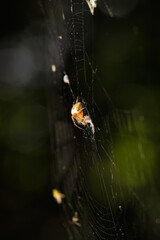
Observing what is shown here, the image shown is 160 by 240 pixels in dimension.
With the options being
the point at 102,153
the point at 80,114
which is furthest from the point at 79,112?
the point at 102,153

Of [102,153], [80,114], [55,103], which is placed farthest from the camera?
[55,103]

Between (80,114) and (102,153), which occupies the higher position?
(80,114)

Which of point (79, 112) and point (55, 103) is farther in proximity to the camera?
point (55, 103)

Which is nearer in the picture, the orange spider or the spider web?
the spider web

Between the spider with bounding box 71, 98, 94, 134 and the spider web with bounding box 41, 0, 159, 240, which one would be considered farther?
the spider with bounding box 71, 98, 94, 134

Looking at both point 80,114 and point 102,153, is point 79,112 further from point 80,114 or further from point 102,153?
point 102,153

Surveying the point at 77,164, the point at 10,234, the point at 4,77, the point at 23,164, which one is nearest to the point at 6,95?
the point at 4,77

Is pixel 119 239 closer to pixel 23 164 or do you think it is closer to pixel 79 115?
pixel 79 115

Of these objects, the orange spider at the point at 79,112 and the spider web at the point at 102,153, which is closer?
the spider web at the point at 102,153
